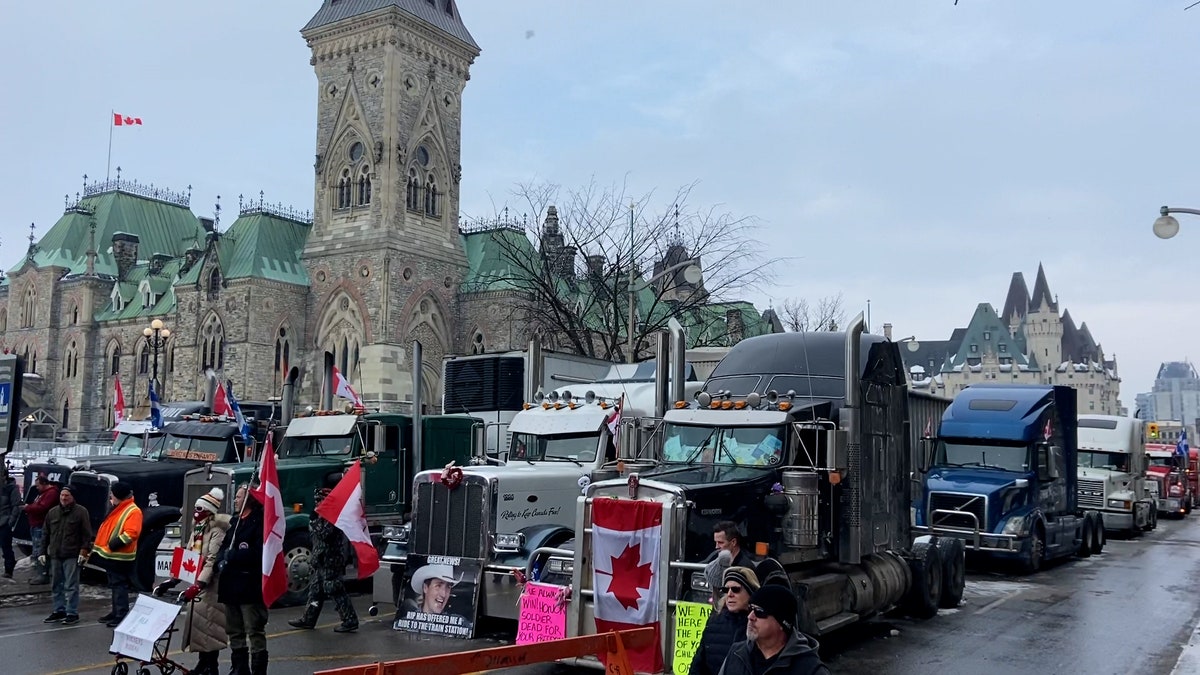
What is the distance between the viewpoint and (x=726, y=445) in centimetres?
1114

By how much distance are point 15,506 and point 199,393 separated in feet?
141

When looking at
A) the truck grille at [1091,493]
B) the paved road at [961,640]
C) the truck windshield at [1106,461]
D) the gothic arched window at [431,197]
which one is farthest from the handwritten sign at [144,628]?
the gothic arched window at [431,197]

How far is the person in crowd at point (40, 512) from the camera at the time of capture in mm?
15742

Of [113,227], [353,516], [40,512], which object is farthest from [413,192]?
[353,516]

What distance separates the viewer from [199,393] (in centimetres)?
5969

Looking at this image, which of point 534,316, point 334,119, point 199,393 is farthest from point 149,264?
point 534,316

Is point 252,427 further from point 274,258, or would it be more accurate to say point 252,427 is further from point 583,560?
point 274,258

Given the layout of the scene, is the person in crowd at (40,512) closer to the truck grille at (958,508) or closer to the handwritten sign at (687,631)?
the handwritten sign at (687,631)

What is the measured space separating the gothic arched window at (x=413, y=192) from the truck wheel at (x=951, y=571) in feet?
154

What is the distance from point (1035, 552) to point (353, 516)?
1332cm

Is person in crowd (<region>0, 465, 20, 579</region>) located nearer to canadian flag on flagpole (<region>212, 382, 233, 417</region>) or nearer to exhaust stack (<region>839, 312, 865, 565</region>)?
canadian flag on flagpole (<region>212, 382, 233, 417</region>)

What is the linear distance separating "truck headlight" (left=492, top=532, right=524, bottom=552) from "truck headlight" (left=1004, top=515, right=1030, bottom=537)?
10182 millimetres

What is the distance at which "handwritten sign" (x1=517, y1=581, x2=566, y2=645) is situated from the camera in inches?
394

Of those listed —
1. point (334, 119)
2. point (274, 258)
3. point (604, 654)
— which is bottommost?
point (604, 654)
